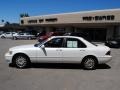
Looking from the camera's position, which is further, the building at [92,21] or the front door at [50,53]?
the building at [92,21]

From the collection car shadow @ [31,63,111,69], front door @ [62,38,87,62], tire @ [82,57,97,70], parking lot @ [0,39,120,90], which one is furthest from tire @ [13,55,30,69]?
tire @ [82,57,97,70]

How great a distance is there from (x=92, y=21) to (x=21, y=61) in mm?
29565

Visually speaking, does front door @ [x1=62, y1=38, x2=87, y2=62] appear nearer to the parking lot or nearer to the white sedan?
the white sedan

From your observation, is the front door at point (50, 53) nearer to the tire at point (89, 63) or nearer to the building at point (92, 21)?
the tire at point (89, 63)

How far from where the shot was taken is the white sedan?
10891 millimetres

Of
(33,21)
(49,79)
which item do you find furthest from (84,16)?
(49,79)

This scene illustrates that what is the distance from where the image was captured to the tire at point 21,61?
10953 millimetres

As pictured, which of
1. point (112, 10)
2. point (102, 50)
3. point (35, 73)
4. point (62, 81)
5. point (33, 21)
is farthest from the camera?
point (33, 21)

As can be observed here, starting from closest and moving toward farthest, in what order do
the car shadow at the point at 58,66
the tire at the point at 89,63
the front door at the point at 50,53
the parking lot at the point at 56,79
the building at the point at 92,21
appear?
the parking lot at the point at 56,79
the front door at the point at 50,53
the tire at the point at 89,63
the car shadow at the point at 58,66
the building at the point at 92,21

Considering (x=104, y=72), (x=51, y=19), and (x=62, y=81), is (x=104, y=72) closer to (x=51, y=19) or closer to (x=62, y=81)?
(x=62, y=81)

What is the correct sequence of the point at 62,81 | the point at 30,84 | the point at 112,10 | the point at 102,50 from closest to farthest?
the point at 30,84 → the point at 62,81 → the point at 102,50 → the point at 112,10

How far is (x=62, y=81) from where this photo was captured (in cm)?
837

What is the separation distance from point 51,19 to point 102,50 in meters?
39.2

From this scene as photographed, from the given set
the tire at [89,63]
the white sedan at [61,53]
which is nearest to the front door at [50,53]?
the white sedan at [61,53]
